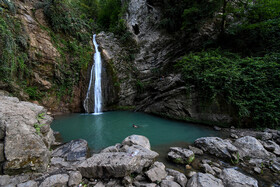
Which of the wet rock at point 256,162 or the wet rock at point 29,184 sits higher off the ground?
the wet rock at point 29,184

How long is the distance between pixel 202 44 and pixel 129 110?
379 inches

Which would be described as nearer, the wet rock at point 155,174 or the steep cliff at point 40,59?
the wet rock at point 155,174

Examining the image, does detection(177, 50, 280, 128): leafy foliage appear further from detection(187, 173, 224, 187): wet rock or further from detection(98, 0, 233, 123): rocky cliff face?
detection(187, 173, 224, 187): wet rock

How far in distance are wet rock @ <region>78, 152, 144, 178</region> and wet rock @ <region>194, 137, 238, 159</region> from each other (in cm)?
284

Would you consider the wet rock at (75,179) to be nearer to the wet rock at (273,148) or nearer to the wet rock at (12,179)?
the wet rock at (12,179)

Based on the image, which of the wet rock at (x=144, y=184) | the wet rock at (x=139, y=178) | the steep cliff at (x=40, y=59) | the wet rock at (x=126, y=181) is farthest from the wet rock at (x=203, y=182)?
the steep cliff at (x=40, y=59)

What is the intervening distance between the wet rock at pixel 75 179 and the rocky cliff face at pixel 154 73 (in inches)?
272

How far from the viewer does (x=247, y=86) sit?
255 inches

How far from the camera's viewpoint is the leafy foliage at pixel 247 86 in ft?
19.3

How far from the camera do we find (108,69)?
488 inches

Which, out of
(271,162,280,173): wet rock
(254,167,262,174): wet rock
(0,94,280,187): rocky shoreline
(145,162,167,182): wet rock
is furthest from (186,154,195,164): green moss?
(271,162,280,173): wet rock

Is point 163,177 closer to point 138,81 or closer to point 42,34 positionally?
point 138,81

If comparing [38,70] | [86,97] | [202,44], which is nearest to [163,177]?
[86,97]

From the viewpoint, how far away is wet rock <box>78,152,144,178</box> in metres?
2.51
